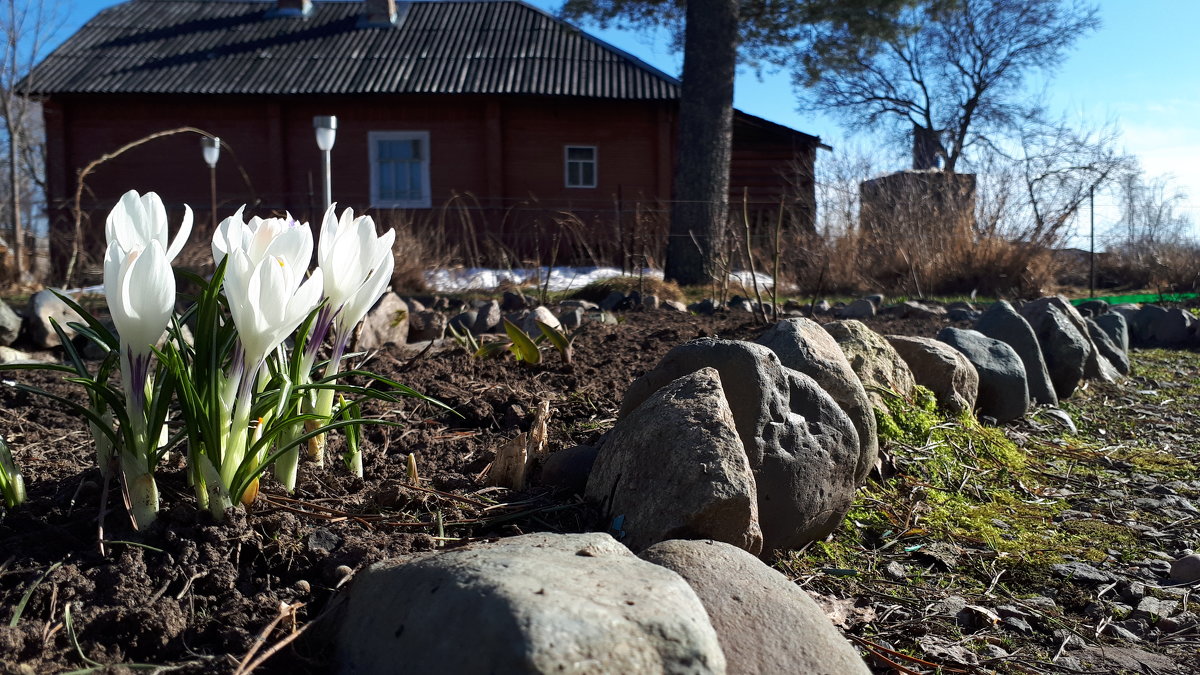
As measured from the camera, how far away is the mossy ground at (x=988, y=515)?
8.23ft

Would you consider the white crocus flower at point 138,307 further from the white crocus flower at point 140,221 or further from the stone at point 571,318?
the stone at point 571,318

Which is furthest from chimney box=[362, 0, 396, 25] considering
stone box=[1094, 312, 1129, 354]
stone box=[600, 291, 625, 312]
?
stone box=[1094, 312, 1129, 354]

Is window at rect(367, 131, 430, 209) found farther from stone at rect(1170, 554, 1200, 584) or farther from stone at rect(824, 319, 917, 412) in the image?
stone at rect(1170, 554, 1200, 584)

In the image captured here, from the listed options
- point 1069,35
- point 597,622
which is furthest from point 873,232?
point 1069,35

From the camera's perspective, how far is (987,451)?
13.1 ft

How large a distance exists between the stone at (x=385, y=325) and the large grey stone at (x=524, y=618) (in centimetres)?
361

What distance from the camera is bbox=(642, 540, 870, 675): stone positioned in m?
1.70

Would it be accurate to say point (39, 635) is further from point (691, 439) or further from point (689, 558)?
point (691, 439)

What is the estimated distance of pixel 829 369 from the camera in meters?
Result: 3.26

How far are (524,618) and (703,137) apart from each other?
33.8 ft

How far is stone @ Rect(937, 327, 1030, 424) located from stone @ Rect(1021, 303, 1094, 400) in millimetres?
805

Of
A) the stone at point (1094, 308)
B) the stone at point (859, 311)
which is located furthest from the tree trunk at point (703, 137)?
the stone at point (1094, 308)

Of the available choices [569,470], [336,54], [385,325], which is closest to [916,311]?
[385,325]

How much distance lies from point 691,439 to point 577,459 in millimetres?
524
